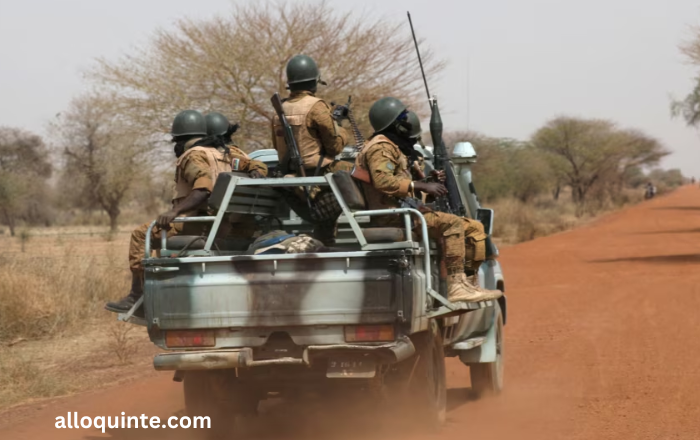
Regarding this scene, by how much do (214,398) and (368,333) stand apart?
135 cm

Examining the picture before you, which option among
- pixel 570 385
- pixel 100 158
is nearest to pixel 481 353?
pixel 570 385

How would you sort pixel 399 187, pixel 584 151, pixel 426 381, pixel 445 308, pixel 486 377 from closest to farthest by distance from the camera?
pixel 445 308, pixel 426 381, pixel 399 187, pixel 486 377, pixel 584 151

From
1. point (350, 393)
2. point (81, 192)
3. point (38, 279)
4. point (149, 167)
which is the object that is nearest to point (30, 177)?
point (81, 192)

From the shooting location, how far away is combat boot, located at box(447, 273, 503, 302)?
710cm

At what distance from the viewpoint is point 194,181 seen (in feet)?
25.1

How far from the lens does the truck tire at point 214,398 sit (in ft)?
23.0

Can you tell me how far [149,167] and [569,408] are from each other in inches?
594

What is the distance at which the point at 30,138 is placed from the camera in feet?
190

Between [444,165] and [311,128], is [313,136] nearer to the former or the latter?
[311,128]

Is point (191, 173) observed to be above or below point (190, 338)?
above

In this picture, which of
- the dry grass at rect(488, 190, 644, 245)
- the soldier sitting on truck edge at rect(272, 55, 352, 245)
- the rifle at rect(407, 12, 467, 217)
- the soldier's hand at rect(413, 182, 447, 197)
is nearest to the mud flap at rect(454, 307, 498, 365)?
the rifle at rect(407, 12, 467, 217)

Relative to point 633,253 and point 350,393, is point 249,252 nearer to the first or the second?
point 350,393

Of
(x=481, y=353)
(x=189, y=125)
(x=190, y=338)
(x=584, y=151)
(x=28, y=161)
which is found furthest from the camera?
(x=584, y=151)

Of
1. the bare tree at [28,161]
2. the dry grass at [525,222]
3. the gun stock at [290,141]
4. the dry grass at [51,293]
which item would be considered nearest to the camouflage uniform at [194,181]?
the gun stock at [290,141]
